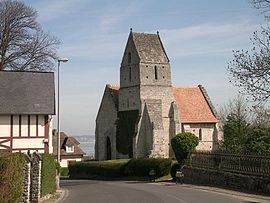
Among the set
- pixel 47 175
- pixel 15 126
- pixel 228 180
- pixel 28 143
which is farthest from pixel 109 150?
pixel 47 175

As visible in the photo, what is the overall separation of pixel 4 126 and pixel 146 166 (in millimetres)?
18809

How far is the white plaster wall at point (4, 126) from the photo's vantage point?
1094 inches

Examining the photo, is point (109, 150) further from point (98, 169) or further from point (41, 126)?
point (41, 126)

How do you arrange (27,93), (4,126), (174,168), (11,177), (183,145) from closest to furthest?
(11,177), (4,126), (27,93), (174,168), (183,145)

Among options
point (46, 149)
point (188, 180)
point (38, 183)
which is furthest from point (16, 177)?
point (188, 180)

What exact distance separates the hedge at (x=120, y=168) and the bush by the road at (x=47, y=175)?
16.2 meters

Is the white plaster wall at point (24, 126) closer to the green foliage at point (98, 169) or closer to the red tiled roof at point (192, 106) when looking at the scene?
the green foliage at point (98, 169)

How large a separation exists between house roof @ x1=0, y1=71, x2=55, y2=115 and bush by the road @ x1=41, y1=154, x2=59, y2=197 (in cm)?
418

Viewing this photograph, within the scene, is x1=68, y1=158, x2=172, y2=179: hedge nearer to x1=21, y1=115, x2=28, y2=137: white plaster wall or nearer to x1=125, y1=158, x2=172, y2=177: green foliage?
x1=125, y1=158, x2=172, y2=177: green foliage

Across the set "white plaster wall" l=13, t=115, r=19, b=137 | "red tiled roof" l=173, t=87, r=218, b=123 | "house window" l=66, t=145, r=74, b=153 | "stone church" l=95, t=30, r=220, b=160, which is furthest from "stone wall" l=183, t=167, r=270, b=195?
"house window" l=66, t=145, r=74, b=153

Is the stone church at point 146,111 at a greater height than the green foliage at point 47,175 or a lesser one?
greater

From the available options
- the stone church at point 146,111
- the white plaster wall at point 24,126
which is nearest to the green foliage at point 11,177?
the white plaster wall at point 24,126

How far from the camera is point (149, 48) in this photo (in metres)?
58.5

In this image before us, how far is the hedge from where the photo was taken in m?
41.7
